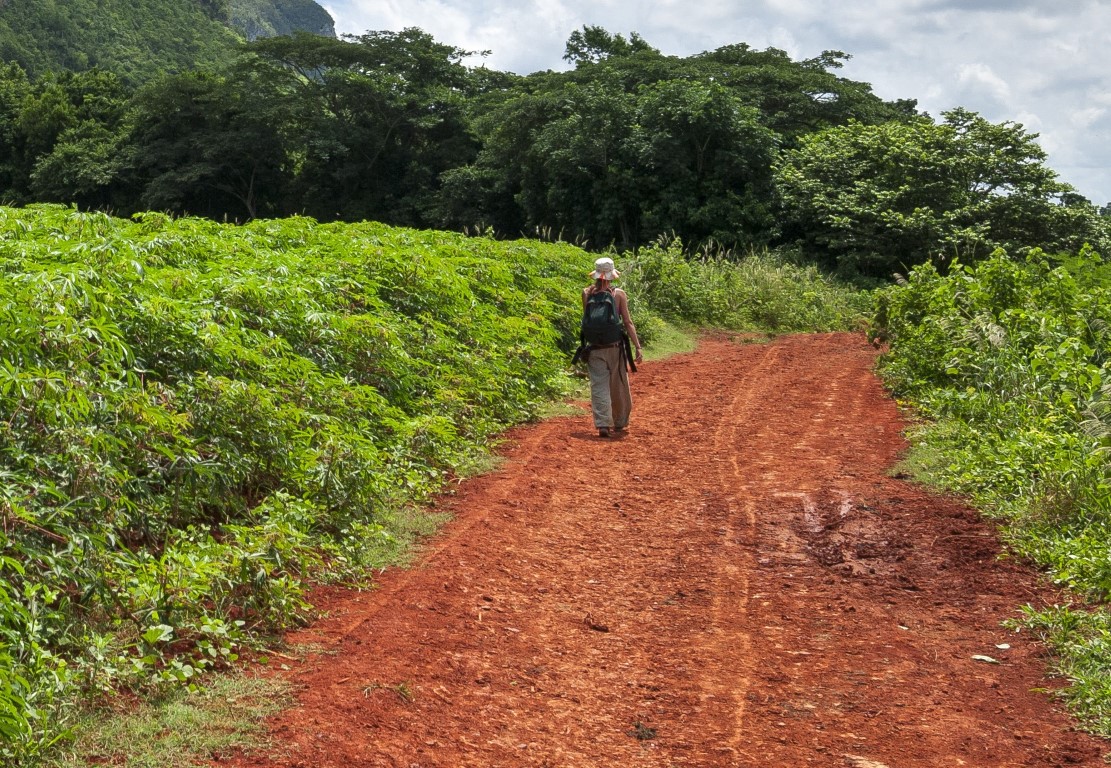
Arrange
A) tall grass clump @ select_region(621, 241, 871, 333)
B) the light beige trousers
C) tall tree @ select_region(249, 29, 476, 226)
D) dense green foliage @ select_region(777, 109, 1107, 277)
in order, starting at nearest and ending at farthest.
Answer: the light beige trousers < tall grass clump @ select_region(621, 241, 871, 333) < dense green foliage @ select_region(777, 109, 1107, 277) < tall tree @ select_region(249, 29, 476, 226)

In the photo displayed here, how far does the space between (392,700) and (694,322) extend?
626 inches

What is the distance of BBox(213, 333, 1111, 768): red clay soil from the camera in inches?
169

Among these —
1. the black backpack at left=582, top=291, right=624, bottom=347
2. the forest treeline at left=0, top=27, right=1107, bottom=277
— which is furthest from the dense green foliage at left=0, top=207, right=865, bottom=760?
the forest treeline at left=0, top=27, right=1107, bottom=277

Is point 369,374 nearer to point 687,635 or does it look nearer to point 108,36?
point 687,635

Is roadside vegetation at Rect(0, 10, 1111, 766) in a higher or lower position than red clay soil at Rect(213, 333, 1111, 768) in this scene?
higher

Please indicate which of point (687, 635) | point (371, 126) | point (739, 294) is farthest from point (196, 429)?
point (371, 126)

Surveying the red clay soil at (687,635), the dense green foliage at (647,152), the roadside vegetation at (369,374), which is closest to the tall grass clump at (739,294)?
the roadside vegetation at (369,374)

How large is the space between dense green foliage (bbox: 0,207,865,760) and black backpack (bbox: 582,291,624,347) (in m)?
1.00

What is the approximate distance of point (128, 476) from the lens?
505 cm

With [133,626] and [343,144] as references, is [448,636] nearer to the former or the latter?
[133,626]

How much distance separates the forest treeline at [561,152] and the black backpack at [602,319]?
50.3 feet

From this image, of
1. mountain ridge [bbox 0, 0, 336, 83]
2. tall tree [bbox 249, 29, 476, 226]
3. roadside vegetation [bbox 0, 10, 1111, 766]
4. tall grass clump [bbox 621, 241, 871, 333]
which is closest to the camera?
roadside vegetation [bbox 0, 10, 1111, 766]

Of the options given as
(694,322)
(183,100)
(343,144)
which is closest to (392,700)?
(694,322)

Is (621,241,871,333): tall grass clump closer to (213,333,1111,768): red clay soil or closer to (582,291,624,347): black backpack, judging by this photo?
(582,291,624,347): black backpack
